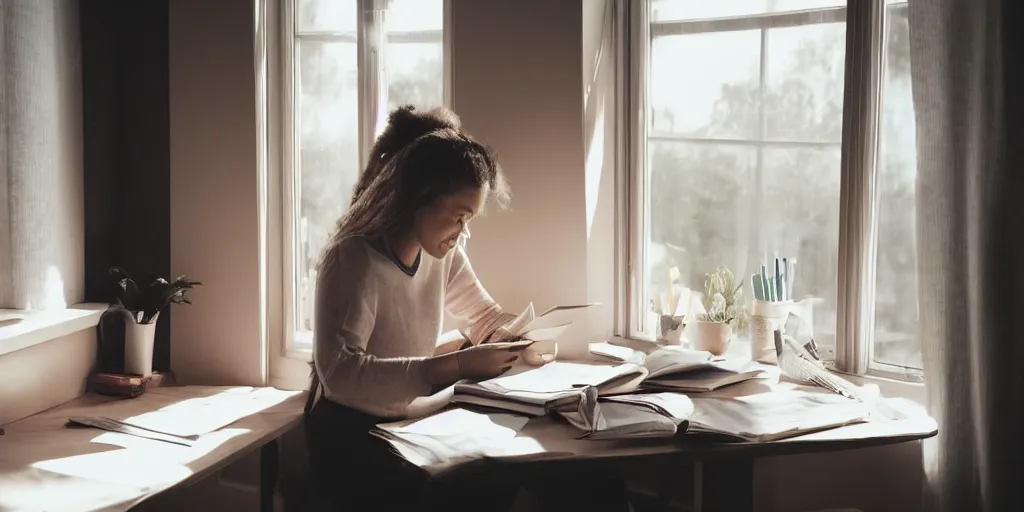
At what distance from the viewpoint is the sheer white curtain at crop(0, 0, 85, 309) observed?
251cm

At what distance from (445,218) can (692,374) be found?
2.27ft

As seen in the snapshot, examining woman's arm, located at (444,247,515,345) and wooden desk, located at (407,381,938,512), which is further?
woman's arm, located at (444,247,515,345)

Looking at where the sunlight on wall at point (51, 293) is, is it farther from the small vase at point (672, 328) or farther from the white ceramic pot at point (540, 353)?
the small vase at point (672, 328)

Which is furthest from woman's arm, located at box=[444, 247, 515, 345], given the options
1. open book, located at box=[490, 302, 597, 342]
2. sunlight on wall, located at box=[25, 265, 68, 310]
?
sunlight on wall, located at box=[25, 265, 68, 310]

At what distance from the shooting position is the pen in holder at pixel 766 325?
2.45 m

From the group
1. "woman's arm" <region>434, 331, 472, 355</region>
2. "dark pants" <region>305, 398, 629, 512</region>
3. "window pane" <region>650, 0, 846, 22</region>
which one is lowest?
"dark pants" <region>305, 398, 629, 512</region>

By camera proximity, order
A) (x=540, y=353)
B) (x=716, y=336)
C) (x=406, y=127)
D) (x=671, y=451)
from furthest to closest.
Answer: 1. (x=716, y=336)
2. (x=540, y=353)
3. (x=406, y=127)
4. (x=671, y=451)

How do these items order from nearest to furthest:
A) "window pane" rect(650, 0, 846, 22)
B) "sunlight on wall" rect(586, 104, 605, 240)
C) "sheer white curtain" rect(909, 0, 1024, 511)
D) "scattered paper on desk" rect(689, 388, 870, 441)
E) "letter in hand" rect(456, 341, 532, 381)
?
"scattered paper on desk" rect(689, 388, 870, 441), "sheer white curtain" rect(909, 0, 1024, 511), "letter in hand" rect(456, 341, 532, 381), "window pane" rect(650, 0, 846, 22), "sunlight on wall" rect(586, 104, 605, 240)

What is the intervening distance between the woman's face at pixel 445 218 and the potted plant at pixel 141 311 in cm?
99

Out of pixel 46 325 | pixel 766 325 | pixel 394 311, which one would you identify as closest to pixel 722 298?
pixel 766 325

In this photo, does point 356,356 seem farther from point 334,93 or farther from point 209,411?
point 334,93

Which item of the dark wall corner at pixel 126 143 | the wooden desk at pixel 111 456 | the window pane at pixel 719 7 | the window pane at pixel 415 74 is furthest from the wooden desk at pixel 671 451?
the dark wall corner at pixel 126 143

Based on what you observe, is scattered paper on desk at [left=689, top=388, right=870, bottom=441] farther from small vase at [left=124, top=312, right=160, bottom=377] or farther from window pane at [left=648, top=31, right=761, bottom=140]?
small vase at [left=124, top=312, right=160, bottom=377]

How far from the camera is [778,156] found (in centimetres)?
251
